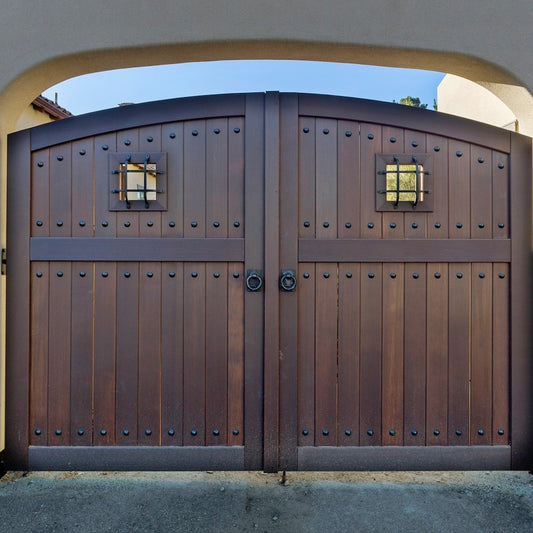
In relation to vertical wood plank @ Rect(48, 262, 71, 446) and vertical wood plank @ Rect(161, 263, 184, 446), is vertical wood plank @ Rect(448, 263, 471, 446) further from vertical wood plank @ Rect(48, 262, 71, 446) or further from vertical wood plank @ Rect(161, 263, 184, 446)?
vertical wood plank @ Rect(48, 262, 71, 446)

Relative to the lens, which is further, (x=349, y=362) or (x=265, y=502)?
(x=349, y=362)

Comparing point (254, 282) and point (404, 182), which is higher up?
point (404, 182)

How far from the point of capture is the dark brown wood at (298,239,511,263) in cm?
188

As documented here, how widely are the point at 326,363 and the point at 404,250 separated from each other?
722 millimetres

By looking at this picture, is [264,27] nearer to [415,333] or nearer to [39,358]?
[415,333]

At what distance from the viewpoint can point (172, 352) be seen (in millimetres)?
1917

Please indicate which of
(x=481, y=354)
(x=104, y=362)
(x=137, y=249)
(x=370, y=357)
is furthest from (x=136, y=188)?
(x=481, y=354)

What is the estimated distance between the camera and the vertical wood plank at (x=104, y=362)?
1.92m

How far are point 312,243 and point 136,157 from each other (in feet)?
3.39

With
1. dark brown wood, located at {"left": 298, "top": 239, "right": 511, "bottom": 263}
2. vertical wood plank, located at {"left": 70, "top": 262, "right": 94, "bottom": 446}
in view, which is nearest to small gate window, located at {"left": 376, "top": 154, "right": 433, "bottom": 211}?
dark brown wood, located at {"left": 298, "top": 239, "right": 511, "bottom": 263}

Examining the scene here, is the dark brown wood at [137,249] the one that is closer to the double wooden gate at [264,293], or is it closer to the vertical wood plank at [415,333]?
the double wooden gate at [264,293]

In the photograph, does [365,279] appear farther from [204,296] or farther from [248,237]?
[204,296]

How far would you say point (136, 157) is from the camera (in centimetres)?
191

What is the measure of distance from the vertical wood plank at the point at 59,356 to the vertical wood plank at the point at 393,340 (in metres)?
1.67
